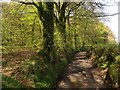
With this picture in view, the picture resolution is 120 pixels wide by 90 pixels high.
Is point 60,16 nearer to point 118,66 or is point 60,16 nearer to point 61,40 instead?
point 61,40

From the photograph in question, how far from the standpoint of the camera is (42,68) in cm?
1398

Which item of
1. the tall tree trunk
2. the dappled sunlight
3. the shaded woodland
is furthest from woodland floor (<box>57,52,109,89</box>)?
the tall tree trunk

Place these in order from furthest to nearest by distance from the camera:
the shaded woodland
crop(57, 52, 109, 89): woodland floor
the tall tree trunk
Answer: the tall tree trunk < crop(57, 52, 109, 89): woodland floor < the shaded woodland

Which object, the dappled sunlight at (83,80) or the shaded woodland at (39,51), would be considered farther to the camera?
the dappled sunlight at (83,80)

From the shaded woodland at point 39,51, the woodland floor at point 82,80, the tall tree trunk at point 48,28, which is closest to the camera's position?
the shaded woodland at point 39,51

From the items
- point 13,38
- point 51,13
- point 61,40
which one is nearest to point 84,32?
point 61,40

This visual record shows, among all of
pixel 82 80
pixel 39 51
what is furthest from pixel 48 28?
pixel 82 80

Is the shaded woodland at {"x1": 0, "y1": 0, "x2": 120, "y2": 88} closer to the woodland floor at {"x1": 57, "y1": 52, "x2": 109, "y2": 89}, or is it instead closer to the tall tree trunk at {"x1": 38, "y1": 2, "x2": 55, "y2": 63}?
the tall tree trunk at {"x1": 38, "y1": 2, "x2": 55, "y2": 63}

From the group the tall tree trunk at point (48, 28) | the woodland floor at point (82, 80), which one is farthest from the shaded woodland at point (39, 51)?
the woodland floor at point (82, 80)

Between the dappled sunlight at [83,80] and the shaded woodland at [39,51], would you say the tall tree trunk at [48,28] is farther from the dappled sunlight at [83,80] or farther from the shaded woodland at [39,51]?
the dappled sunlight at [83,80]

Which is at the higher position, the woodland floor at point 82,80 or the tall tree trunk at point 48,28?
the tall tree trunk at point 48,28

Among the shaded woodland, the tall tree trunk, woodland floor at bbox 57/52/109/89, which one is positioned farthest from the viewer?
the tall tree trunk

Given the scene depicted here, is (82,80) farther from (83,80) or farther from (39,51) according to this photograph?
(39,51)

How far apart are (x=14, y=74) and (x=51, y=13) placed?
7.46m
